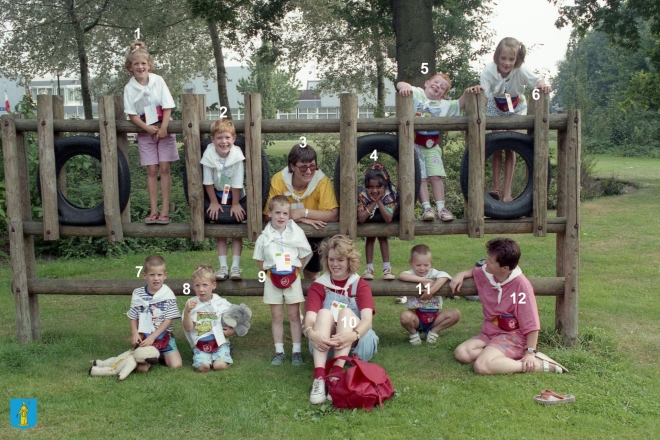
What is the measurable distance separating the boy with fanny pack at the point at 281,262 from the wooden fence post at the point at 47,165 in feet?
6.34

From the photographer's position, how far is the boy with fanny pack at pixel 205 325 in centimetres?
595

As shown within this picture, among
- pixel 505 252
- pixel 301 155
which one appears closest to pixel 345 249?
pixel 301 155

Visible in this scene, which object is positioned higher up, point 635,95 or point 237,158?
point 635,95

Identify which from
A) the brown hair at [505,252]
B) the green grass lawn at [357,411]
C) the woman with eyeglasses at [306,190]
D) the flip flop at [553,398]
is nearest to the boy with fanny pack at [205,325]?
the green grass lawn at [357,411]

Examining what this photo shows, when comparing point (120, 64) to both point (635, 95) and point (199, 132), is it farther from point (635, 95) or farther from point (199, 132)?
point (199, 132)

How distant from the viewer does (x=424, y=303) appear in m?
6.50

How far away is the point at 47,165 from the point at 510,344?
4323 mm

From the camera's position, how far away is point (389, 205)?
20.3ft

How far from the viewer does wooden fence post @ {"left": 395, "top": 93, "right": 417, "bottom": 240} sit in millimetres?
5980

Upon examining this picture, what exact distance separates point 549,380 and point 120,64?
23.9m

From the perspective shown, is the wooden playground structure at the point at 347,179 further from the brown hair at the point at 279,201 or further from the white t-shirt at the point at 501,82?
the white t-shirt at the point at 501,82

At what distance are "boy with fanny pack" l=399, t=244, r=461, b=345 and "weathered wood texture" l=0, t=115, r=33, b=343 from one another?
351 cm

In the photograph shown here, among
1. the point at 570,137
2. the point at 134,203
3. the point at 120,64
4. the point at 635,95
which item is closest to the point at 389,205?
the point at 570,137

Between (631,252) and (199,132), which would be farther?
(631,252)
